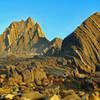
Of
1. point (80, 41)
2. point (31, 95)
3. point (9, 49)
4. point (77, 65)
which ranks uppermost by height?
point (9, 49)

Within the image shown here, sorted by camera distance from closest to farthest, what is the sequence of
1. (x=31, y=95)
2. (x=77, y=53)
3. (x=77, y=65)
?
1. (x=31, y=95)
2. (x=77, y=65)
3. (x=77, y=53)

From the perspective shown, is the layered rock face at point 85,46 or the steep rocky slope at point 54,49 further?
the steep rocky slope at point 54,49

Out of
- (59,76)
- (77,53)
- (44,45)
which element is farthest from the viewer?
(44,45)

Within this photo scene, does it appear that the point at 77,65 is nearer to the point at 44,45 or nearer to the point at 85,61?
the point at 85,61

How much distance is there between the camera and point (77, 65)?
239 feet

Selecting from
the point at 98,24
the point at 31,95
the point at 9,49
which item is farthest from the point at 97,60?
the point at 9,49

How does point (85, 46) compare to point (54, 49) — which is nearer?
point (85, 46)

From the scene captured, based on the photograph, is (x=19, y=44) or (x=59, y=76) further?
(x=19, y=44)

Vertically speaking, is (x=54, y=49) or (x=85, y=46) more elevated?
(x=54, y=49)

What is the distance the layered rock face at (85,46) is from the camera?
2928 inches

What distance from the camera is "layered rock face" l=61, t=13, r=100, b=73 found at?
74375 millimetres

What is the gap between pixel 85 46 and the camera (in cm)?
→ 7981

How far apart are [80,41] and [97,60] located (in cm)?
1028

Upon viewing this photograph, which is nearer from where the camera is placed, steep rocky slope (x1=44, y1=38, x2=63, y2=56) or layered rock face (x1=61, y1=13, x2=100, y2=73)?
layered rock face (x1=61, y1=13, x2=100, y2=73)
